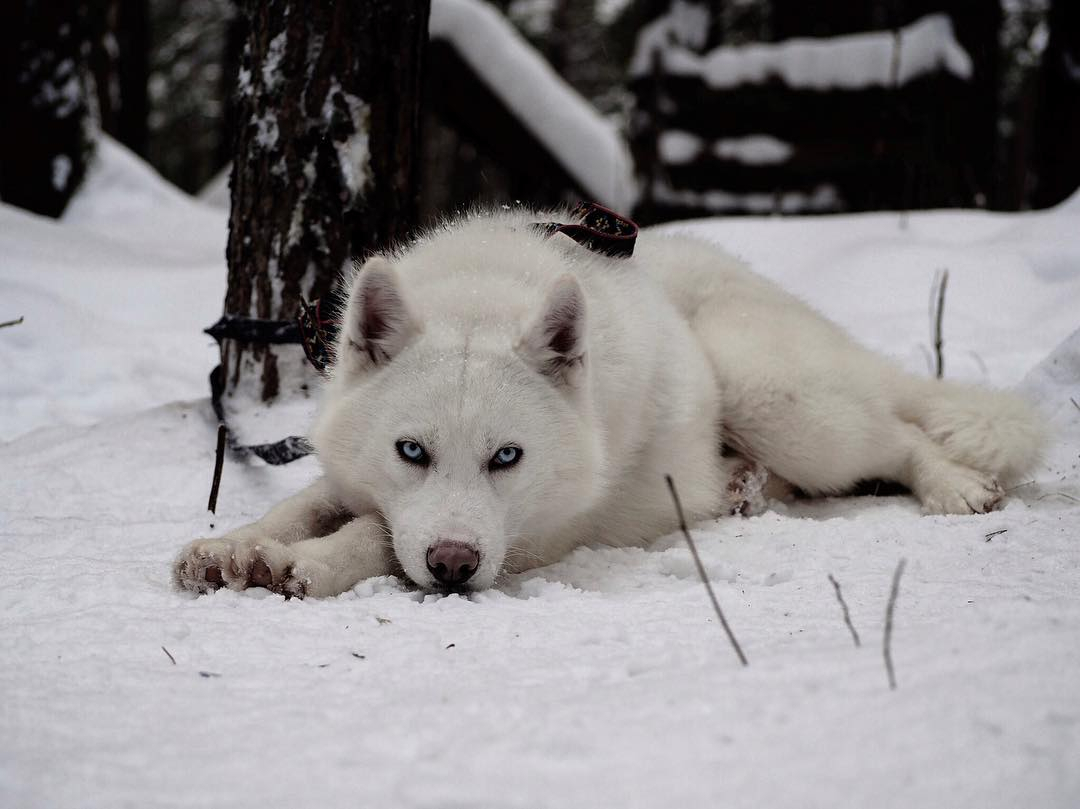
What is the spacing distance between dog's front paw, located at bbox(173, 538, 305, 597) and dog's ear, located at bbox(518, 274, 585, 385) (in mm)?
939

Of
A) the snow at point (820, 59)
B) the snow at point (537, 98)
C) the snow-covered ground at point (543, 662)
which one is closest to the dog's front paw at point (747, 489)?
the snow-covered ground at point (543, 662)

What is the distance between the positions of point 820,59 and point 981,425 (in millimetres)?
7191

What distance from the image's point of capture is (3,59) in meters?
7.30

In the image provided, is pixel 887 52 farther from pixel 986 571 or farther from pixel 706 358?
pixel 986 571

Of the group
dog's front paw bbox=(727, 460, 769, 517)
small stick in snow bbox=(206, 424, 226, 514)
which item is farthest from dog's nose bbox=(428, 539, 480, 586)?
dog's front paw bbox=(727, 460, 769, 517)

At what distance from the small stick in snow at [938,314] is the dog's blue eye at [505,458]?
238 centimetres

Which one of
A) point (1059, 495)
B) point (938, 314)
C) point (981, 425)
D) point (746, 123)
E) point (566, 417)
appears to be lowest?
point (1059, 495)

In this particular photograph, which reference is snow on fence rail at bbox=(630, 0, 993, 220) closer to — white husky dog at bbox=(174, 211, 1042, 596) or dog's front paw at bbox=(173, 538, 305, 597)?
white husky dog at bbox=(174, 211, 1042, 596)

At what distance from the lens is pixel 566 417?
2.98 m

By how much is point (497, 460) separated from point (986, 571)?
1.39 metres

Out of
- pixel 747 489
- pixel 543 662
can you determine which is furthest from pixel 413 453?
pixel 747 489

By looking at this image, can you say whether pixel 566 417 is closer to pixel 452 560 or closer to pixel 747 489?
pixel 452 560

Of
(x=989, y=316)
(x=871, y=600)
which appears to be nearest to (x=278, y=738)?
(x=871, y=600)

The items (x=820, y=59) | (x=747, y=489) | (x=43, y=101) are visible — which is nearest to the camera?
(x=747, y=489)
